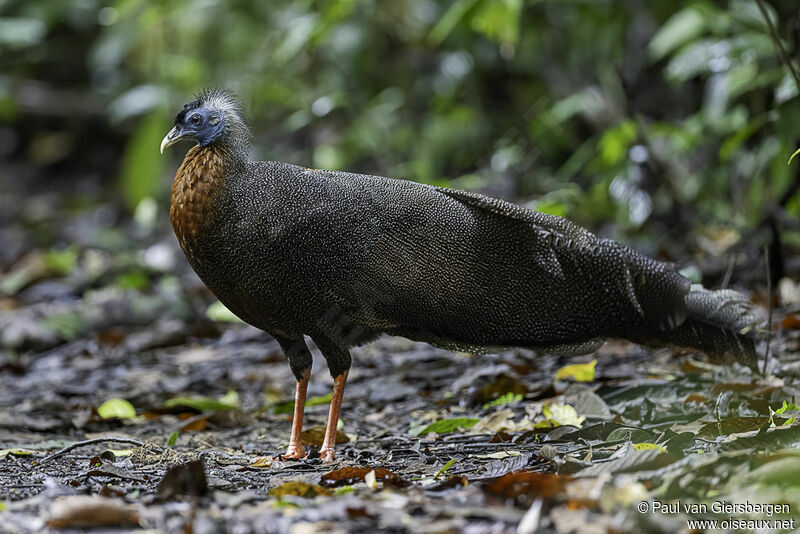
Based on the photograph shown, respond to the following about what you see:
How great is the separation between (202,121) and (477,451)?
161 centimetres

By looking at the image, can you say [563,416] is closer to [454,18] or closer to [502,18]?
[502,18]

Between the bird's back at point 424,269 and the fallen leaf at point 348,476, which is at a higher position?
the bird's back at point 424,269

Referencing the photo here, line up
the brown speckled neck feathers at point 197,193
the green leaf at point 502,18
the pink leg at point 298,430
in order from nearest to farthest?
1. the brown speckled neck feathers at point 197,193
2. the pink leg at point 298,430
3. the green leaf at point 502,18

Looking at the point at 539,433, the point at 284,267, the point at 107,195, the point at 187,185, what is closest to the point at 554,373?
the point at 539,433

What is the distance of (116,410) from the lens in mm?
4176

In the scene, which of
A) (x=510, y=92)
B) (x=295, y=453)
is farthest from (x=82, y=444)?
(x=510, y=92)

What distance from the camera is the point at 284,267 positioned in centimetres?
318

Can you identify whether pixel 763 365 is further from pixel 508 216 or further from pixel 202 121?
pixel 202 121

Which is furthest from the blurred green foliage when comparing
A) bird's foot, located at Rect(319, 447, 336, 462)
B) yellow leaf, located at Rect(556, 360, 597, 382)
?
bird's foot, located at Rect(319, 447, 336, 462)

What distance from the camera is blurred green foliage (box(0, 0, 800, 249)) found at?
5.38 meters

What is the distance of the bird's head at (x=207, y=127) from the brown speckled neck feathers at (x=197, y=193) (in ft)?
0.17

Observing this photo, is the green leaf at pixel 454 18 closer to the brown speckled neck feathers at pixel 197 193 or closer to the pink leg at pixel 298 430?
the brown speckled neck feathers at pixel 197 193

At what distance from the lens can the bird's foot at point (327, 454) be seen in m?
3.28

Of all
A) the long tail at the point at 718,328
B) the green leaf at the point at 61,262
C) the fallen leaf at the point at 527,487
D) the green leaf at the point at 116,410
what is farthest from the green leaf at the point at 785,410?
the green leaf at the point at 61,262
